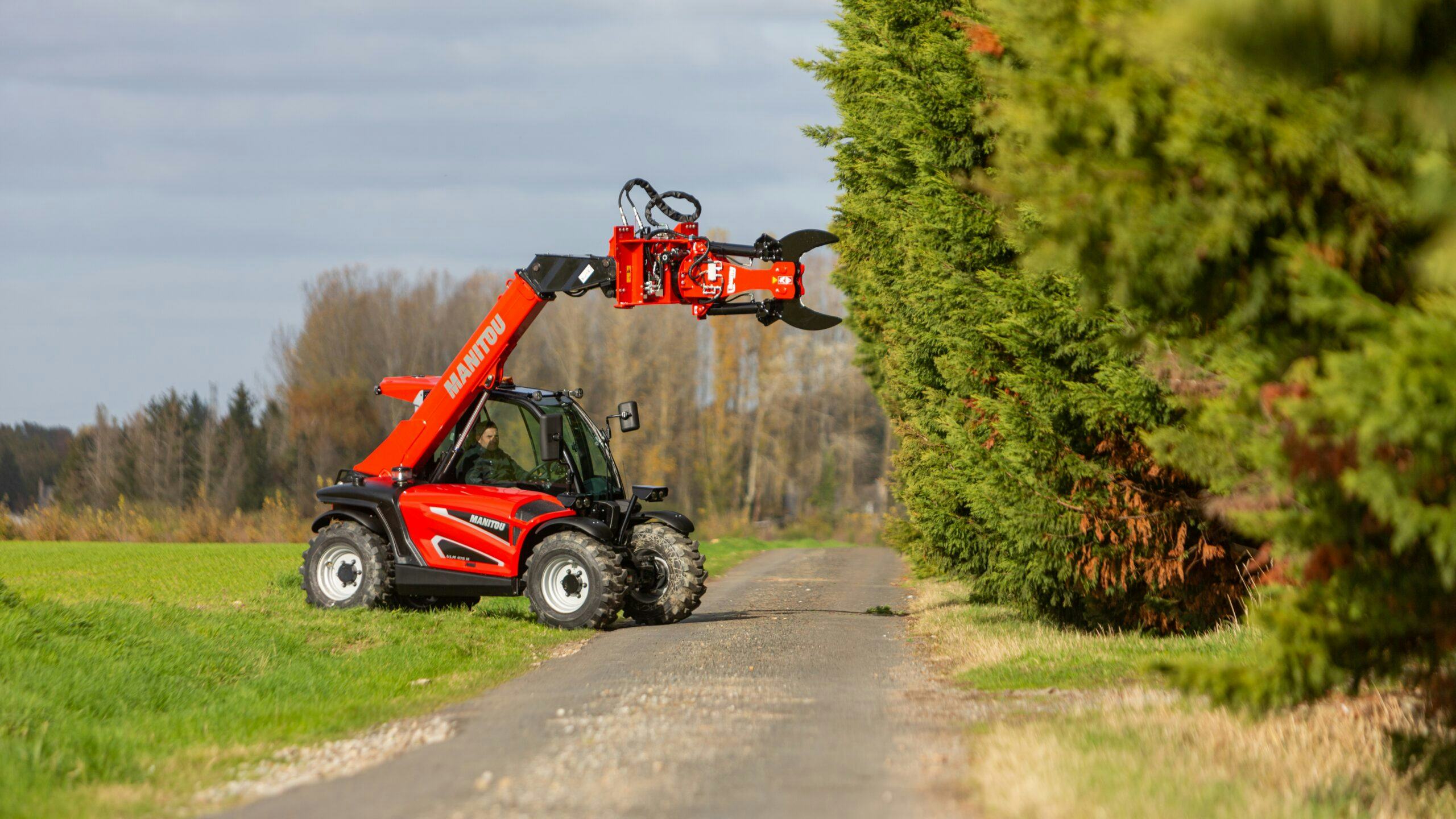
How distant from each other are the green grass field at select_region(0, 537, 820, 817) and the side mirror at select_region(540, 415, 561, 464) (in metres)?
1.79

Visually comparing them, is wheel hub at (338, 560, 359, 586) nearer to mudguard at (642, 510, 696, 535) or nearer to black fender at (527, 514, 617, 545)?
black fender at (527, 514, 617, 545)

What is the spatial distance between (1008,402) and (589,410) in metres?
54.2

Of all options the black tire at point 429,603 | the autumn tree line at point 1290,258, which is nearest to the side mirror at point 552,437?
the black tire at point 429,603

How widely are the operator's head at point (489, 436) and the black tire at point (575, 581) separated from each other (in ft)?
5.22

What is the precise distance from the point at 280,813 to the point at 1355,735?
5.61m

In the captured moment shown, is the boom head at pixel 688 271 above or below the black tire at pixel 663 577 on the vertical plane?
above

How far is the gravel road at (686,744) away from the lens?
19.1ft

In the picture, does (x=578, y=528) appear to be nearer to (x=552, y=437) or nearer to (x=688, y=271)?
(x=552, y=437)

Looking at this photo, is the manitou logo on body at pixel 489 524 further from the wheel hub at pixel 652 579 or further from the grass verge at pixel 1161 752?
the grass verge at pixel 1161 752

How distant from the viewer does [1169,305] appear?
20.1 ft

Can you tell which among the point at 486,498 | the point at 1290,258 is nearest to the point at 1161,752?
the point at 1290,258

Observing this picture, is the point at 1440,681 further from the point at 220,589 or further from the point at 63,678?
the point at 220,589

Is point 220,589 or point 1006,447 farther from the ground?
point 1006,447

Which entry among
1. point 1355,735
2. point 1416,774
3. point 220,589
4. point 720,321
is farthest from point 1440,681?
point 720,321
